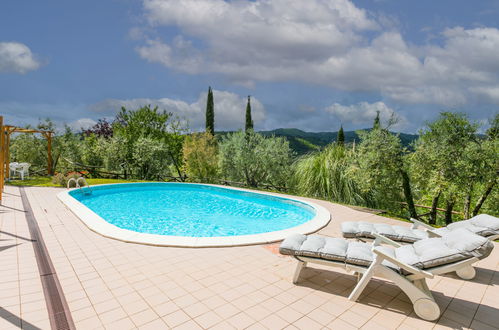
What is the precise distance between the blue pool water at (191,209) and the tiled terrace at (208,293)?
3.07m

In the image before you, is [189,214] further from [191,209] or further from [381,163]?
[381,163]

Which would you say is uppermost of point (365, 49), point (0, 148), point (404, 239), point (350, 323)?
point (365, 49)

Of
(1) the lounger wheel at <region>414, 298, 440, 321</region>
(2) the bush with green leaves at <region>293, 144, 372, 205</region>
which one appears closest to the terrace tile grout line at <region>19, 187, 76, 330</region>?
(1) the lounger wheel at <region>414, 298, 440, 321</region>

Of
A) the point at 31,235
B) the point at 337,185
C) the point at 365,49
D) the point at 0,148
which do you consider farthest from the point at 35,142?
the point at 365,49

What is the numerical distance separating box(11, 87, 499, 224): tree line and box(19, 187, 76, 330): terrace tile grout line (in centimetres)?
912

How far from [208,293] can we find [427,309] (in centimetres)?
233

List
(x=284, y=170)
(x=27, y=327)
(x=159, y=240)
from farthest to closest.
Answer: (x=284, y=170) → (x=159, y=240) → (x=27, y=327)

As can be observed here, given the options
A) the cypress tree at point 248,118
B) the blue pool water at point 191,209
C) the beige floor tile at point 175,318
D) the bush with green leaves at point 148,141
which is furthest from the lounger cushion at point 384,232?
the cypress tree at point 248,118

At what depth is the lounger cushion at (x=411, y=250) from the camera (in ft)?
8.92

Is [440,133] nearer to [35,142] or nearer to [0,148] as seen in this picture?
[0,148]

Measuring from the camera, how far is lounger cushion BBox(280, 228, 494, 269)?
2.72m

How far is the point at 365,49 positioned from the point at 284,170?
6.96 meters

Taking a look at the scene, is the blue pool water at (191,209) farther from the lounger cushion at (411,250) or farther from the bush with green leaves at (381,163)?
the lounger cushion at (411,250)

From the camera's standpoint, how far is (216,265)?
3.89 meters
